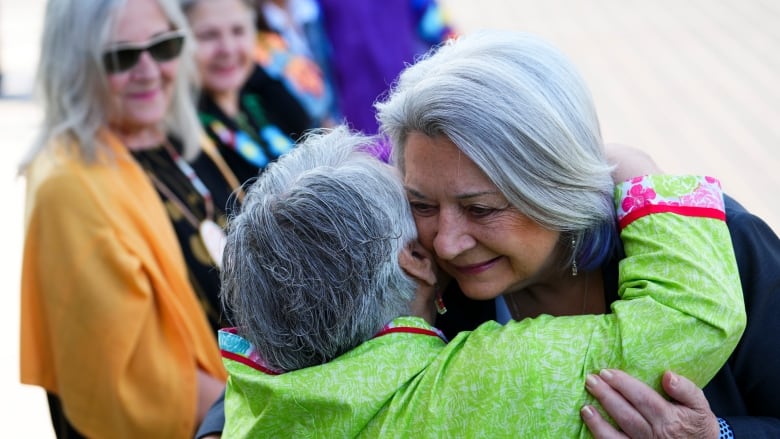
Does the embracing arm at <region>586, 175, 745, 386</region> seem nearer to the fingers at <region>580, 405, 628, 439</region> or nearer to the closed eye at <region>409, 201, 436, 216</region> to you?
the fingers at <region>580, 405, 628, 439</region>

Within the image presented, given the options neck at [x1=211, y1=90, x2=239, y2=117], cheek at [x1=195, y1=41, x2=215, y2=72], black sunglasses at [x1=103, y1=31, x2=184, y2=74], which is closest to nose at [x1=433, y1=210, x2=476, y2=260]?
black sunglasses at [x1=103, y1=31, x2=184, y2=74]

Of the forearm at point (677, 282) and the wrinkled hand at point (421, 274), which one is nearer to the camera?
the forearm at point (677, 282)

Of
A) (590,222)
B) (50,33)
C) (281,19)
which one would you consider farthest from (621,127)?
(590,222)

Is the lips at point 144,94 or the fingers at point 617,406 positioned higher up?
the lips at point 144,94

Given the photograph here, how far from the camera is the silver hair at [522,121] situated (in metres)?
1.93

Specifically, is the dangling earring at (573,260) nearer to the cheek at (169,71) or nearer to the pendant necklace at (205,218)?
the pendant necklace at (205,218)

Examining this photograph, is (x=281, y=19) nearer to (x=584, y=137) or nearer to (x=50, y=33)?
(x=50, y=33)

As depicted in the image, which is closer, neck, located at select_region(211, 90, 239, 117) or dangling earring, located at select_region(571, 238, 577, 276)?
dangling earring, located at select_region(571, 238, 577, 276)

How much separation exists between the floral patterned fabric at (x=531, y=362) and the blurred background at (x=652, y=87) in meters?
3.40

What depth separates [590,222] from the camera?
209 centimetres

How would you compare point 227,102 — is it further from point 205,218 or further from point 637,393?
point 637,393

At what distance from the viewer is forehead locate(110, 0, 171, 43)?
3492 millimetres

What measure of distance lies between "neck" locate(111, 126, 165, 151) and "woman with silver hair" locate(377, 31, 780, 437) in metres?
1.78

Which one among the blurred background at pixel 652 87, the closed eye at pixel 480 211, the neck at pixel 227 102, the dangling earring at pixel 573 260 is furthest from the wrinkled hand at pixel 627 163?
the blurred background at pixel 652 87
